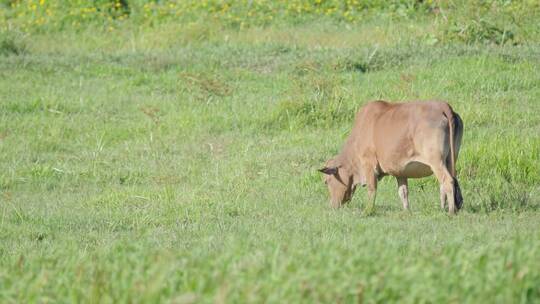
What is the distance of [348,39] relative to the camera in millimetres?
19547

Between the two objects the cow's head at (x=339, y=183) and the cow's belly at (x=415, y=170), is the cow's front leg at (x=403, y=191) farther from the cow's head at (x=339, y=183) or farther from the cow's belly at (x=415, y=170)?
the cow's head at (x=339, y=183)

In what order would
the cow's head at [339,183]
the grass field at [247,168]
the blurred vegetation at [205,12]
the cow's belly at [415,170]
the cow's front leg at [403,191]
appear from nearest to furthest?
the grass field at [247,168], the cow's belly at [415,170], the cow's front leg at [403,191], the cow's head at [339,183], the blurred vegetation at [205,12]

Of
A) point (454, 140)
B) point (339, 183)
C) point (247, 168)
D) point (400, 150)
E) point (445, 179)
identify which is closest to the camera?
point (445, 179)

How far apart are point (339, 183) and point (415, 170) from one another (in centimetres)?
105

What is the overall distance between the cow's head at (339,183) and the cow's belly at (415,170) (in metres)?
0.78

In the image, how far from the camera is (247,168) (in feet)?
39.4

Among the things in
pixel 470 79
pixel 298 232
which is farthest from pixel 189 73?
pixel 298 232

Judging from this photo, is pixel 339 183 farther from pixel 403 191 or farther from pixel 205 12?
pixel 205 12

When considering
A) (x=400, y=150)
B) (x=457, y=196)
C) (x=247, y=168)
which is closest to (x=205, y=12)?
(x=247, y=168)

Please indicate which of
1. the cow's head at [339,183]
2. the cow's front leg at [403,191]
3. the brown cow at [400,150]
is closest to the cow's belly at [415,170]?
the brown cow at [400,150]

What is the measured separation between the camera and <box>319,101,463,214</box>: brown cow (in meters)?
9.43

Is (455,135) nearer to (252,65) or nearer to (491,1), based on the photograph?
(252,65)

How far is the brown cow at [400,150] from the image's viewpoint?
30.9 ft

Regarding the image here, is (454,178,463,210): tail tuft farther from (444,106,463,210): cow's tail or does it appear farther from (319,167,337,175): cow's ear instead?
(319,167,337,175): cow's ear
